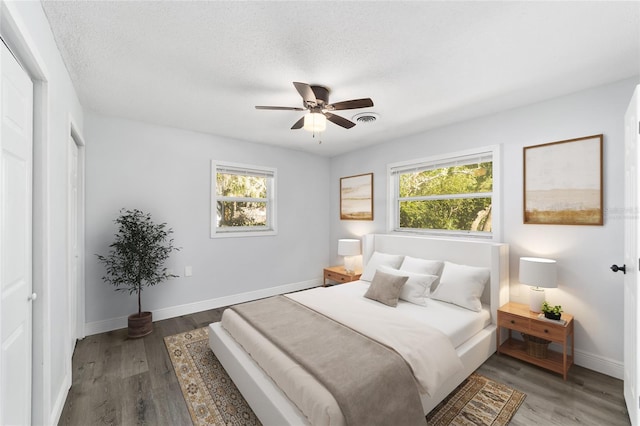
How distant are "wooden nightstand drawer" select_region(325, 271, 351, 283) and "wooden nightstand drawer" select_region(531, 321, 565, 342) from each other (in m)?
2.34

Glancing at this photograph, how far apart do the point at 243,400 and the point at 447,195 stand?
3.26 metres

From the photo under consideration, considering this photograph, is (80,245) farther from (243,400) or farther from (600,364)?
(600,364)

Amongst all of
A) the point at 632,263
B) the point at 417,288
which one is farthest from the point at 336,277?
the point at 632,263

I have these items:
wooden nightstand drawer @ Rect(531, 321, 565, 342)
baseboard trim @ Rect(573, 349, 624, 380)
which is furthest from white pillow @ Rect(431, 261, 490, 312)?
baseboard trim @ Rect(573, 349, 624, 380)

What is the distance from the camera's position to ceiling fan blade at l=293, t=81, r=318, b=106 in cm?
205

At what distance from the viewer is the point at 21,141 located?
4.56 feet

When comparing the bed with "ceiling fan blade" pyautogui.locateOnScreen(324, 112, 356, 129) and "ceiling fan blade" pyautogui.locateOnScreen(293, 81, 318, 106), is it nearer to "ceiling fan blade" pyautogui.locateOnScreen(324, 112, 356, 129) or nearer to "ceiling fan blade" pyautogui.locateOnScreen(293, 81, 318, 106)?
"ceiling fan blade" pyautogui.locateOnScreen(324, 112, 356, 129)

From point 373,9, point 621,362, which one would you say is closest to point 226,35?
point 373,9

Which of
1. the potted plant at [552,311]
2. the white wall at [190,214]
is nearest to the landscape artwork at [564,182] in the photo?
the potted plant at [552,311]

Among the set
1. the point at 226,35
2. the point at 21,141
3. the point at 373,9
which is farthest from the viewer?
the point at 226,35

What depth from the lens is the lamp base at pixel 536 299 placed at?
2.63 meters

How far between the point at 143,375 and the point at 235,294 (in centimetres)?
184

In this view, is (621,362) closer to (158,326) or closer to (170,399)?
(170,399)

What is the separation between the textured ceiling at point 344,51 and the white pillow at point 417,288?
1.85m
